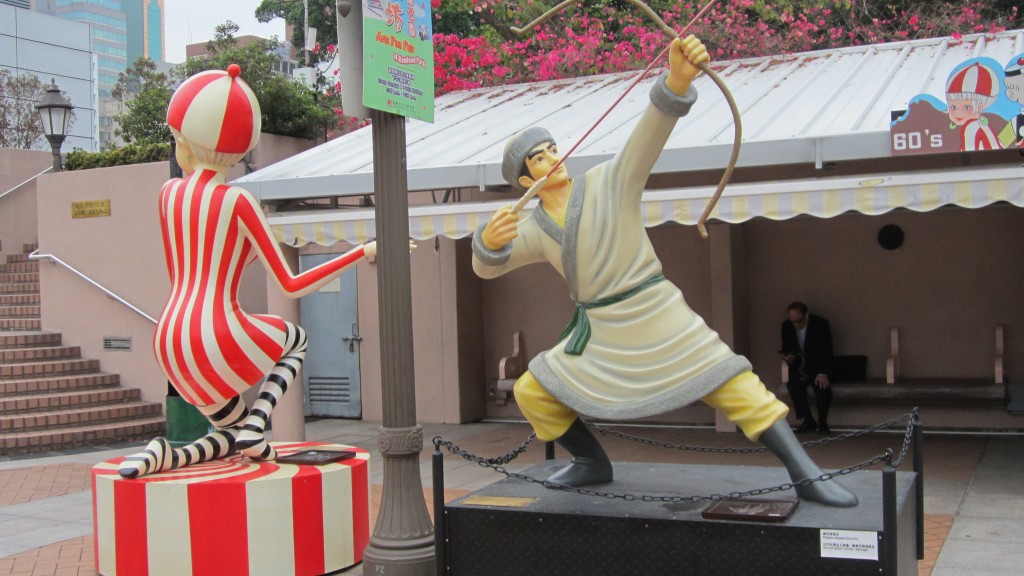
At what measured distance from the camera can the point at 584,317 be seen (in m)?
4.61

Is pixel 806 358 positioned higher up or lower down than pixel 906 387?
higher up

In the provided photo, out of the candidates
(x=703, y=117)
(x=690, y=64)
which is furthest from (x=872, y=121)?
(x=690, y=64)

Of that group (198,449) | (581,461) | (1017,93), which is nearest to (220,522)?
(198,449)

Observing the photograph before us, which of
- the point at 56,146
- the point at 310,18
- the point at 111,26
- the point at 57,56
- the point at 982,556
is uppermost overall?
the point at 111,26

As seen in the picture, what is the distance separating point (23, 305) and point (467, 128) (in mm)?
6797

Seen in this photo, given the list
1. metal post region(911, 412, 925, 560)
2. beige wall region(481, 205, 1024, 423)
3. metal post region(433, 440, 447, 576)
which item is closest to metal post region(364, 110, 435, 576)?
metal post region(433, 440, 447, 576)

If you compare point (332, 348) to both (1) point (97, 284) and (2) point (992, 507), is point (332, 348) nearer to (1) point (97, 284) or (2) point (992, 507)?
(1) point (97, 284)

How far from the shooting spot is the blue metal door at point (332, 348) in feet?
39.2

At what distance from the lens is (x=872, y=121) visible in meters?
7.25

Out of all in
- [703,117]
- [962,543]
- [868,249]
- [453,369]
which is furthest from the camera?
[453,369]

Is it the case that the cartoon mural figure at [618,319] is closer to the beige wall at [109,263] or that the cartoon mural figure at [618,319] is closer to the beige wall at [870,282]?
the beige wall at [870,282]

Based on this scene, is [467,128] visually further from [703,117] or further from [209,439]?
[209,439]

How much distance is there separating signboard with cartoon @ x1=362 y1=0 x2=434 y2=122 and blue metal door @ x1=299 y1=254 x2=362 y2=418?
6.80 m

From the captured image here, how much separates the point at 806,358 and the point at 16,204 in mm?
10967
